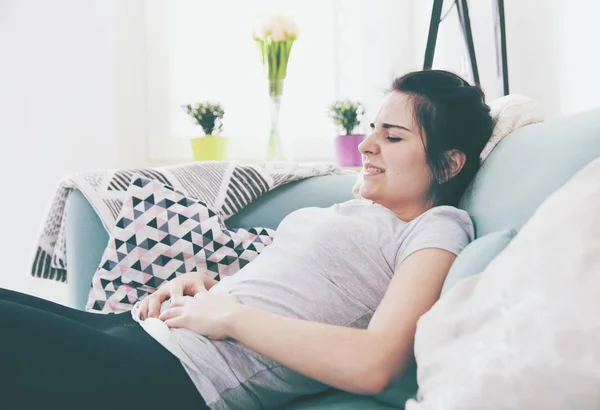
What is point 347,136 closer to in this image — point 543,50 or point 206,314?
point 543,50

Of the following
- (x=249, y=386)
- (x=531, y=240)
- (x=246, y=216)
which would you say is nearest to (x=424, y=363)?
(x=531, y=240)

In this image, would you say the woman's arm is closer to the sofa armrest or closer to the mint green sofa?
the mint green sofa

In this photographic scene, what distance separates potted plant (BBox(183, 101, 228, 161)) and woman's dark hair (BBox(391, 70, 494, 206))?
1.30 meters

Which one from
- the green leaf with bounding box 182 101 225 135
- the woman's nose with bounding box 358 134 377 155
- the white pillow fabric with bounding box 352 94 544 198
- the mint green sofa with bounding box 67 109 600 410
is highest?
the green leaf with bounding box 182 101 225 135

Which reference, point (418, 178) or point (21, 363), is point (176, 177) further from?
point (21, 363)

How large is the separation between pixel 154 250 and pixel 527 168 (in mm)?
928

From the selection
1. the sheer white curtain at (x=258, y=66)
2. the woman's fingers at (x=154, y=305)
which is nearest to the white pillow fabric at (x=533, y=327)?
the woman's fingers at (x=154, y=305)

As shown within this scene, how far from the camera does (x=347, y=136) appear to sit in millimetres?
2475

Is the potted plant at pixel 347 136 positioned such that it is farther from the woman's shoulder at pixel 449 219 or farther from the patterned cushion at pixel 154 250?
the woman's shoulder at pixel 449 219

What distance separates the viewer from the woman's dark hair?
4.19ft

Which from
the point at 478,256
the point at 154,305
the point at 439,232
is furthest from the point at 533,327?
the point at 154,305

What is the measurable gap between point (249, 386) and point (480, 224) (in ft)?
1.62

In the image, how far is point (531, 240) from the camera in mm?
717

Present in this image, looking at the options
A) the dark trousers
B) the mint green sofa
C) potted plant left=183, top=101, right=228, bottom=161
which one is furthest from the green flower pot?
the dark trousers
